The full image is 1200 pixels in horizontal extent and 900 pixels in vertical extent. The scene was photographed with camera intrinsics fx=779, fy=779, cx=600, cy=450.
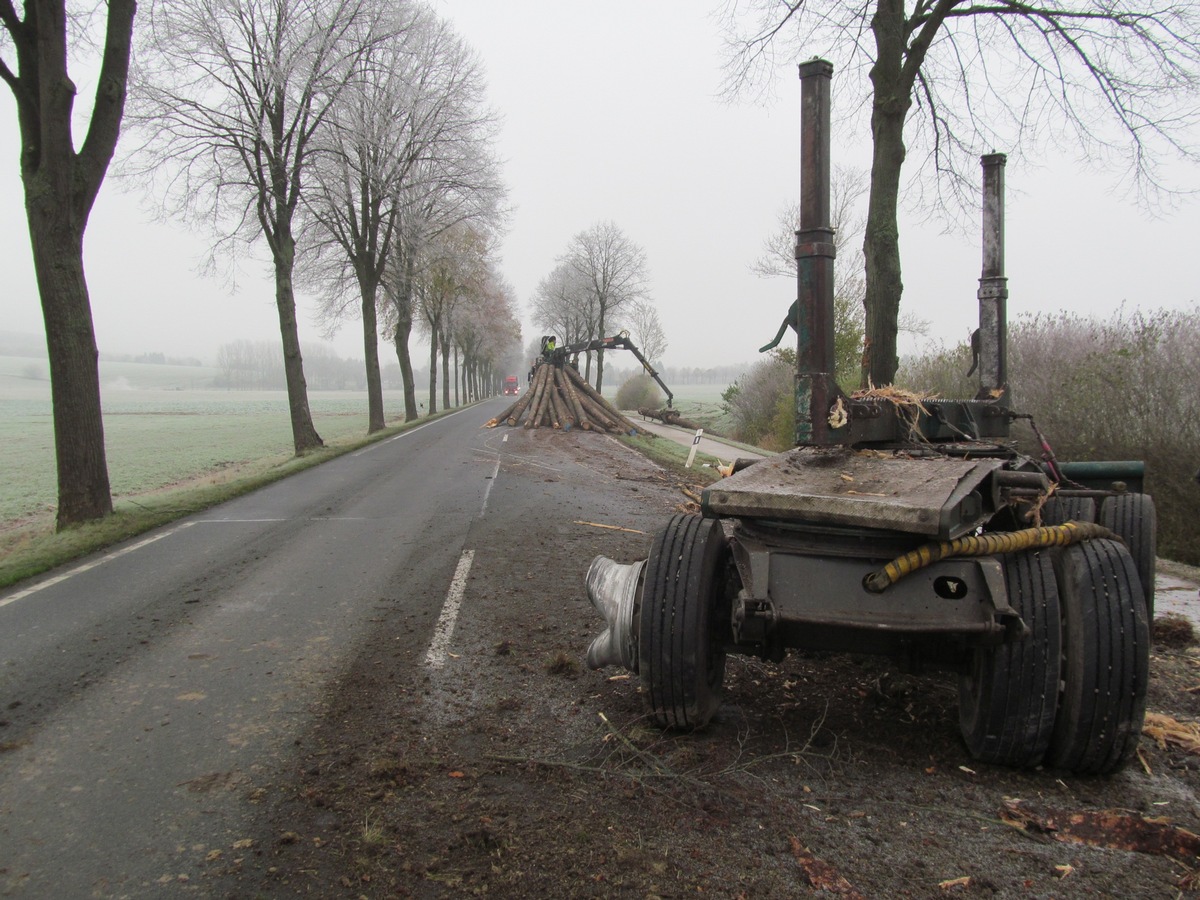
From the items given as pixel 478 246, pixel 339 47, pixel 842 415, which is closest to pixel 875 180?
pixel 842 415

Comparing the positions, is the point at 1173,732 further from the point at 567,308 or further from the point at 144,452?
the point at 567,308

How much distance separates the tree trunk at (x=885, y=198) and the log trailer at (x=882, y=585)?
7307 millimetres

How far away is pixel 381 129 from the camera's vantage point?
70.7 ft

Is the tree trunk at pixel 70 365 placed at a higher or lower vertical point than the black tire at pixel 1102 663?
higher

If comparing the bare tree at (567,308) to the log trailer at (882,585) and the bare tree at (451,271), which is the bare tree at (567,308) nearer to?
the bare tree at (451,271)

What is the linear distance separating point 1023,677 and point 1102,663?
298mm

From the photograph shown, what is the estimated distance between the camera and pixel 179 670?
4570mm

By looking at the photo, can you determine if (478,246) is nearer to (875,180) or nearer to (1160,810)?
(875,180)

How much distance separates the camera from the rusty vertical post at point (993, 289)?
5.93 metres

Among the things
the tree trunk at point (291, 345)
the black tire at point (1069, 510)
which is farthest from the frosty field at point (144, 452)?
the black tire at point (1069, 510)

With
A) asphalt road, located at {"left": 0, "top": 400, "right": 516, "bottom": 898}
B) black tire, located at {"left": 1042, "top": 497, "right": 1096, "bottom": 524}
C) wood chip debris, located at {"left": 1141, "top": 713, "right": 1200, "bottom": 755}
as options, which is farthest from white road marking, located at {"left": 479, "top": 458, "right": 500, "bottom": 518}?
wood chip debris, located at {"left": 1141, "top": 713, "right": 1200, "bottom": 755}

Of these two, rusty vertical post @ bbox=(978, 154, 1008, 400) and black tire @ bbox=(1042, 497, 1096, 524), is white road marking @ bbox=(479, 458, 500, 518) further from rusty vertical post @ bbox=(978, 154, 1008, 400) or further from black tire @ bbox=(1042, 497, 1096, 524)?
black tire @ bbox=(1042, 497, 1096, 524)

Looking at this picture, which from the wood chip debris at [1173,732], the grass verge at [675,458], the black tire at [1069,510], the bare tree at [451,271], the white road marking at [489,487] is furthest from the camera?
the bare tree at [451,271]

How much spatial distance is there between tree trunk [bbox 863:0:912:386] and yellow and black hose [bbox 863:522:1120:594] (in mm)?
7905
